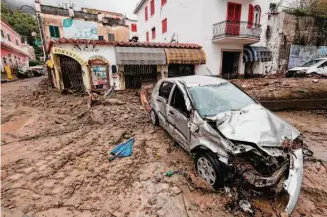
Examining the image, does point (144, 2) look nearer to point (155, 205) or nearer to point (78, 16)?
point (78, 16)

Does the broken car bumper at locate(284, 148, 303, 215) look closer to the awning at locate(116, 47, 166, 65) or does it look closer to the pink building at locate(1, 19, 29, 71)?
the awning at locate(116, 47, 166, 65)

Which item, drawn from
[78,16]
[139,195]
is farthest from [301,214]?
[78,16]

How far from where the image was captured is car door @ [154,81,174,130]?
4312 mm

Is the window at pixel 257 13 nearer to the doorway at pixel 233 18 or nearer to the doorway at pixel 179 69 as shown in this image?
the doorway at pixel 233 18

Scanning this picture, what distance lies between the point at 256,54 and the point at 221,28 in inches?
147

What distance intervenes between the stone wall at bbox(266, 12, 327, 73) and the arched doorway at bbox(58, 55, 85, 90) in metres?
14.7

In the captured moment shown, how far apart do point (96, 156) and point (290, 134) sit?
12.4 ft

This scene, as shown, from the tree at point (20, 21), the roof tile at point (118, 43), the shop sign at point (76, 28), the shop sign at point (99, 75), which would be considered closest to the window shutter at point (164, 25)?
the roof tile at point (118, 43)

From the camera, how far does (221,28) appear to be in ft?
39.1

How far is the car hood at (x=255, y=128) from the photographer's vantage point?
8.06ft

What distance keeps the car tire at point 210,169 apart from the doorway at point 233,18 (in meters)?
11.3

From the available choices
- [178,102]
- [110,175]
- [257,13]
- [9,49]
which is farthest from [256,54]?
[9,49]

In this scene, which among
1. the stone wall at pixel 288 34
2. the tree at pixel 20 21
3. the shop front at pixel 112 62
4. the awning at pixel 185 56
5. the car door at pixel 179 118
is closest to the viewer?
the car door at pixel 179 118

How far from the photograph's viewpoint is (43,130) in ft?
17.7
